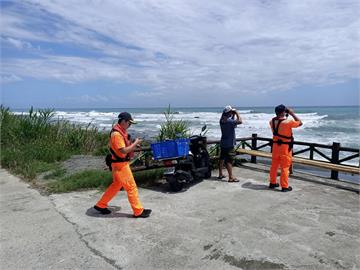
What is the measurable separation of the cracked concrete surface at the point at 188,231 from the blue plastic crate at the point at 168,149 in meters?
0.73

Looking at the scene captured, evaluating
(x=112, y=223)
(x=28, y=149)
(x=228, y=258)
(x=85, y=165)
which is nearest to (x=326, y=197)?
(x=228, y=258)

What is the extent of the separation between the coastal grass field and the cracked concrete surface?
0.66 meters

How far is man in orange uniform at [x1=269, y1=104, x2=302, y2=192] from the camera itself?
265 inches

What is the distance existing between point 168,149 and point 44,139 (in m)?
6.57

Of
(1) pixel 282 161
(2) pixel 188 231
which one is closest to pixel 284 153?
(1) pixel 282 161

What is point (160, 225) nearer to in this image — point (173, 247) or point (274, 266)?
point (173, 247)

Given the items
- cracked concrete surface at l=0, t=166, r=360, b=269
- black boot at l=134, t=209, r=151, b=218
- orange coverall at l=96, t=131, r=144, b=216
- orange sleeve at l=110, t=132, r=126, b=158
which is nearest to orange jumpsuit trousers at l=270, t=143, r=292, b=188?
cracked concrete surface at l=0, t=166, r=360, b=269

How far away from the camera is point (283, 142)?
6.84 m

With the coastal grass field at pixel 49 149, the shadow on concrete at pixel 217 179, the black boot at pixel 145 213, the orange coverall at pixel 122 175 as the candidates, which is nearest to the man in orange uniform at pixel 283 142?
the shadow on concrete at pixel 217 179

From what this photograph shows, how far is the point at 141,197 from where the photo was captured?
6.37 m

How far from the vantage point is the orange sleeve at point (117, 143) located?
5004 millimetres

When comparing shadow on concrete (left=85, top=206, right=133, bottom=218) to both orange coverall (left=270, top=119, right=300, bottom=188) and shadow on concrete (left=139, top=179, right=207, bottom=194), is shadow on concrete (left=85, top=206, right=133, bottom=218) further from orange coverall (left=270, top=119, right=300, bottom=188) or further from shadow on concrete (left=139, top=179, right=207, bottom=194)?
orange coverall (left=270, top=119, right=300, bottom=188)

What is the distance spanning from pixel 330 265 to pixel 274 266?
613mm

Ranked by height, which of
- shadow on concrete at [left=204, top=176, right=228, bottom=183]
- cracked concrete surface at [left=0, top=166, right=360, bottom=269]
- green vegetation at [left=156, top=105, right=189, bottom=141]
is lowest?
cracked concrete surface at [left=0, top=166, right=360, bottom=269]
